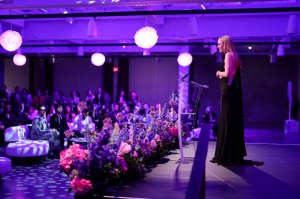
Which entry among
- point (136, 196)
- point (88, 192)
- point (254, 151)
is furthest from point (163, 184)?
point (254, 151)

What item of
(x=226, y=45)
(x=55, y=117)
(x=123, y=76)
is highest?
(x=123, y=76)

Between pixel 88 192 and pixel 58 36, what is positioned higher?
pixel 58 36

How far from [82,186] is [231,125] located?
2.14m

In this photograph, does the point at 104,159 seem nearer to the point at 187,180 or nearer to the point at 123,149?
the point at 123,149

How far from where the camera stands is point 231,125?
4.75 m

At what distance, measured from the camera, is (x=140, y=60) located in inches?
696

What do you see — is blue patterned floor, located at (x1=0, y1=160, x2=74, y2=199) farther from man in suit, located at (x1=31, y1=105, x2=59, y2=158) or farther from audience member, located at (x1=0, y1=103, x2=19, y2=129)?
audience member, located at (x1=0, y1=103, x2=19, y2=129)

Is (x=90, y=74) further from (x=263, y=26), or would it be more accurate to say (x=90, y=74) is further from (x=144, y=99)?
(x=263, y=26)

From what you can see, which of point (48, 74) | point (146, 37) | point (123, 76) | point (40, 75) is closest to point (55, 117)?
point (146, 37)

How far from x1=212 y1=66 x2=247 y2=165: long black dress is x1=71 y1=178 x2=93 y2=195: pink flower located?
1.97 metres

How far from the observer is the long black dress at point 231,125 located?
15.6 ft

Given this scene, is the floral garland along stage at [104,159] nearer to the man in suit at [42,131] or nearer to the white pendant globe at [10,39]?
the white pendant globe at [10,39]

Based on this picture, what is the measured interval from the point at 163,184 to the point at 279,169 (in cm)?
162

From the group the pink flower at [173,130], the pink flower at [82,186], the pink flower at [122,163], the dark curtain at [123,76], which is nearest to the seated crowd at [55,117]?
the pink flower at [173,130]
